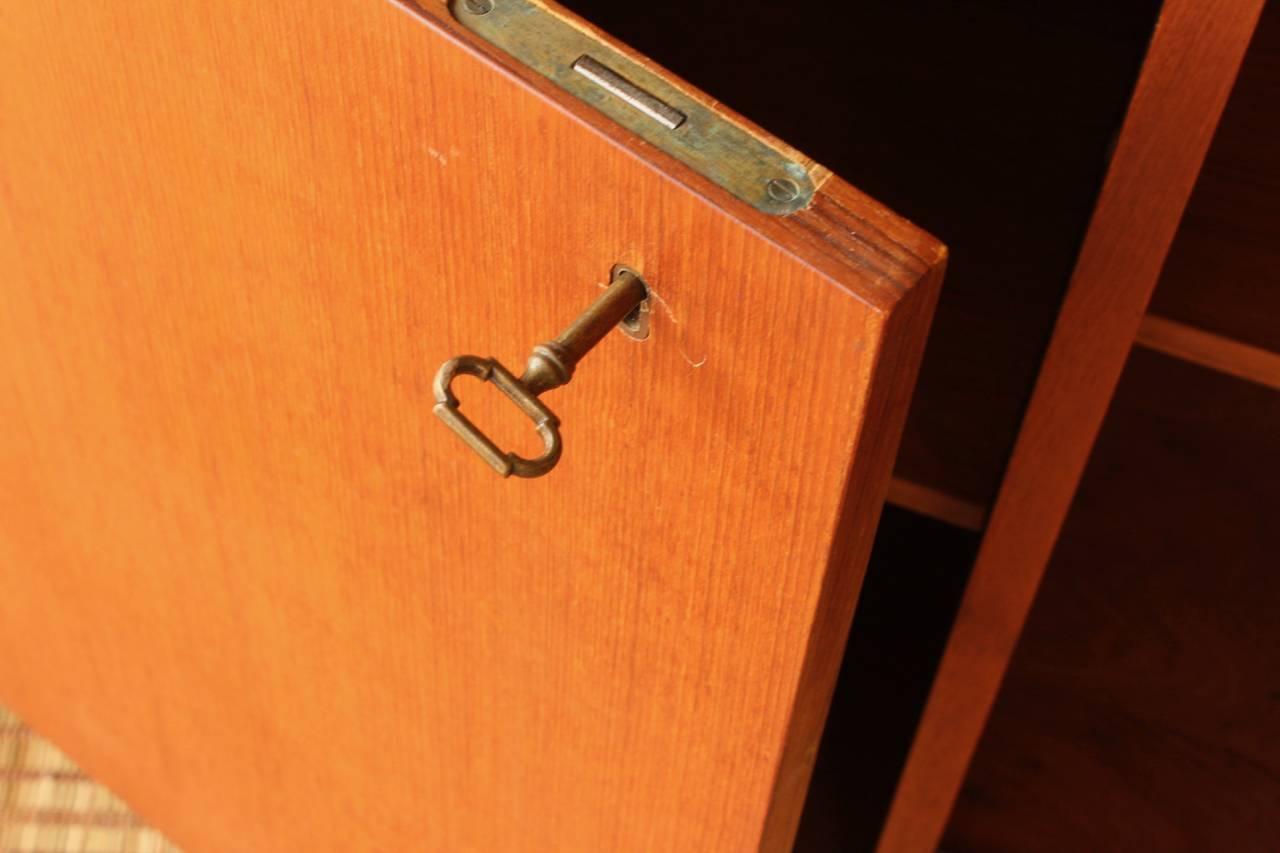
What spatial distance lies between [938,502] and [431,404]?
0.23 m

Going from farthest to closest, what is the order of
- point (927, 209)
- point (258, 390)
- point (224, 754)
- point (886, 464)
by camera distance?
point (224, 754), point (927, 209), point (258, 390), point (886, 464)

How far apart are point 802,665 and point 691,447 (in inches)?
2.6

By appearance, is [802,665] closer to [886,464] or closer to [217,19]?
[886,464]

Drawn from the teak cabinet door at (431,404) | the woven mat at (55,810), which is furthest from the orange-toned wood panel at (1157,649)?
the woven mat at (55,810)

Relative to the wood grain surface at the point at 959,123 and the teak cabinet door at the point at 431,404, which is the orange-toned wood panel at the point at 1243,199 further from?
the teak cabinet door at the point at 431,404

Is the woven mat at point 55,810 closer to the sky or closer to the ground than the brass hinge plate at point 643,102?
closer to the ground

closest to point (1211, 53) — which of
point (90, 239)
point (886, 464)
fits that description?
point (886, 464)

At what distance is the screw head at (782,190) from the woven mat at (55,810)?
744mm

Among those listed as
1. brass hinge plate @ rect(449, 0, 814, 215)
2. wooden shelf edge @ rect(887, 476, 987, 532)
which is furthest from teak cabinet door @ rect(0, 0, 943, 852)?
wooden shelf edge @ rect(887, 476, 987, 532)

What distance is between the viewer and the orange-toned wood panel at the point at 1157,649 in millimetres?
664

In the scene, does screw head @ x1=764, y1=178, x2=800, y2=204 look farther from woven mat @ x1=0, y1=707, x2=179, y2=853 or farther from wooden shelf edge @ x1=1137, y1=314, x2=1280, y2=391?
woven mat @ x1=0, y1=707, x2=179, y2=853

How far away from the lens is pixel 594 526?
382 millimetres

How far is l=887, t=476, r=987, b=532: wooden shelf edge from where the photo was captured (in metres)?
0.56

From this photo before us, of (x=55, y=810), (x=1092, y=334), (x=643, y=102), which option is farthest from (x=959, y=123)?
(x=55, y=810)
